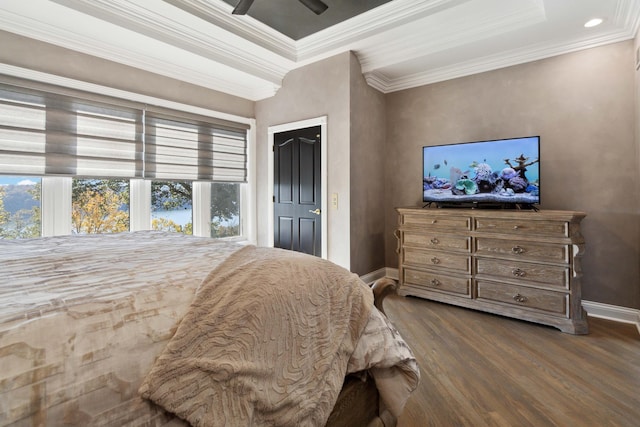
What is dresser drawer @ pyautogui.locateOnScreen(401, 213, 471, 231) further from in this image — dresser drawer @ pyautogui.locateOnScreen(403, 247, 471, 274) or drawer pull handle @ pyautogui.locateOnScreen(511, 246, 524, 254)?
drawer pull handle @ pyautogui.locateOnScreen(511, 246, 524, 254)

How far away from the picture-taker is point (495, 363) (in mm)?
2062

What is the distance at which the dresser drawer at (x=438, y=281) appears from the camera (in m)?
3.01

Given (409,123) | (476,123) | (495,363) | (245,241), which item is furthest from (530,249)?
(245,241)

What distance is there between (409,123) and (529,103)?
127 centimetres

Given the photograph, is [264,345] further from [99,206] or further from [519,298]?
[99,206]

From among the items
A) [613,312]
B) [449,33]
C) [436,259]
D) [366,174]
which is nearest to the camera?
[613,312]

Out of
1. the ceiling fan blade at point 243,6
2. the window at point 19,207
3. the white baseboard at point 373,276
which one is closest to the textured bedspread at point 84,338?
the ceiling fan blade at point 243,6

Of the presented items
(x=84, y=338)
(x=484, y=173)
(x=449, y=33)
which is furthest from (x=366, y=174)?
(x=84, y=338)

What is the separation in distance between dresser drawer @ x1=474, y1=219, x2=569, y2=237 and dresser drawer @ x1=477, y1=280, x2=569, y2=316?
1.58 ft

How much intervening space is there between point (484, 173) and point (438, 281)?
3.94 feet

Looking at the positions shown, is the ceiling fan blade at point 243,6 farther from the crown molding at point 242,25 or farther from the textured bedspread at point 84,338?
the textured bedspread at point 84,338

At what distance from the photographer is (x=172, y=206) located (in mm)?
3795

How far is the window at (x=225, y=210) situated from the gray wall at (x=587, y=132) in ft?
9.99

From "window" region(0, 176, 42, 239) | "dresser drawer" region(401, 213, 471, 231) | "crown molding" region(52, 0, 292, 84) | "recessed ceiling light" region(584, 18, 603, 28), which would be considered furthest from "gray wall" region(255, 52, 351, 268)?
"window" region(0, 176, 42, 239)
